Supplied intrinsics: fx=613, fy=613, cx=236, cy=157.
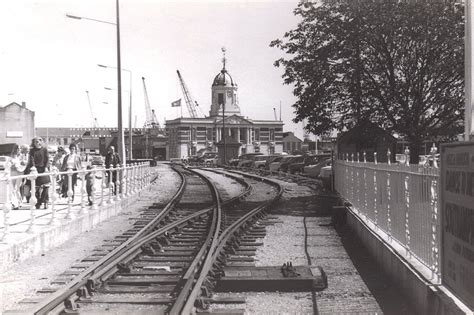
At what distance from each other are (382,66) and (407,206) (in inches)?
445

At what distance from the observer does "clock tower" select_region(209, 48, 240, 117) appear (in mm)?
146000

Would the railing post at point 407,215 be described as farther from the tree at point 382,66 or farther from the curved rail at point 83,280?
the tree at point 382,66

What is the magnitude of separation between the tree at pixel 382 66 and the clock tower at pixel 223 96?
12661 centimetres

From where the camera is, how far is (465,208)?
4805 mm

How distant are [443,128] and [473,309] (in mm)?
15369

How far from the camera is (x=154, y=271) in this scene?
8.52 meters

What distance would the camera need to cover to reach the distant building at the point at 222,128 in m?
134

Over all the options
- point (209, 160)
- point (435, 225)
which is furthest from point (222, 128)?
point (435, 225)

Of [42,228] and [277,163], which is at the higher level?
[277,163]

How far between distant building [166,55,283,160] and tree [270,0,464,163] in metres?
107

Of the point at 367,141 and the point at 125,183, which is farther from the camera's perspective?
the point at 125,183

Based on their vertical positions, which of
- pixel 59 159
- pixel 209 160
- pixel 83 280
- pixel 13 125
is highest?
pixel 13 125

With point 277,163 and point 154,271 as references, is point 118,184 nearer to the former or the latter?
point 154,271

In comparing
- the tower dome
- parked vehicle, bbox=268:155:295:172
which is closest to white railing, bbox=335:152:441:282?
parked vehicle, bbox=268:155:295:172
